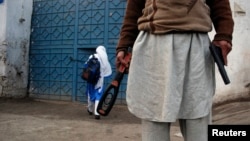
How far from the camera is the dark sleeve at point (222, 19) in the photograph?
202cm

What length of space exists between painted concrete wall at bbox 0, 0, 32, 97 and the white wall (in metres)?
5.12

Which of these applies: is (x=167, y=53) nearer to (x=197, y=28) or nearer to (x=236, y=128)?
(x=197, y=28)

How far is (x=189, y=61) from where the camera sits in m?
1.95

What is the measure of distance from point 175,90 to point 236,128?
47 cm

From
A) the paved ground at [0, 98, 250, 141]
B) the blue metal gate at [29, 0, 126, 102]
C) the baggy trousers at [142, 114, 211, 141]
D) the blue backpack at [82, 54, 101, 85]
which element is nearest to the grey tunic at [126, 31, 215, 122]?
the baggy trousers at [142, 114, 211, 141]

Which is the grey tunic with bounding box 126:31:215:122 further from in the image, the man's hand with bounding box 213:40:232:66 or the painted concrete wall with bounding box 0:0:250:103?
the painted concrete wall with bounding box 0:0:250:103

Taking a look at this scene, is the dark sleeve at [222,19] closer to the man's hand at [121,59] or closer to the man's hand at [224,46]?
the man's hand at [224,46]

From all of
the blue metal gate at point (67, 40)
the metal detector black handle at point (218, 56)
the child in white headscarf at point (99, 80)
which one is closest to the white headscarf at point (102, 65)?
the child in white headscarf at point (99, 80)

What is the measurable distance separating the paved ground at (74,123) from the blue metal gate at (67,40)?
98 centimetres

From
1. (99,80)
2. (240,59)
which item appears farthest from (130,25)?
(240,59)

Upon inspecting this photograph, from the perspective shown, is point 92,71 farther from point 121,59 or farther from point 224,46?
point 224,46

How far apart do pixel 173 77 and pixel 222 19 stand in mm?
448

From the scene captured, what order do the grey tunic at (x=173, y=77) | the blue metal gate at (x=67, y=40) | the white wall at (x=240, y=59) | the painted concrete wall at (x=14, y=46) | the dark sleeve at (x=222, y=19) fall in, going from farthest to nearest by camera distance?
the painted concrete wall at (x=14, y=46)
the blue metal gate at (x=67, y=40)
the white wall at (x=240, y=59)
the dark sleeve at (x=222, y=19)
the grey tunic at (x=173, y=77)

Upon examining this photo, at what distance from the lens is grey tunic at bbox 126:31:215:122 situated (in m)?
1.91
